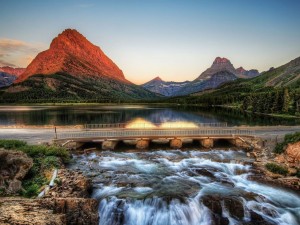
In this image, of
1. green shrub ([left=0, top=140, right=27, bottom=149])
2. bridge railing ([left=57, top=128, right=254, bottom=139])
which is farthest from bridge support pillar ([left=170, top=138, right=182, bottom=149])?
green shrub ([left=0, top=140, right=27, bottom=149])

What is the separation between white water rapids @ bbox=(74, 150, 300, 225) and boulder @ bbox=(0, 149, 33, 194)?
270 inches

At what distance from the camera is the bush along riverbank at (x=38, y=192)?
12.5 m

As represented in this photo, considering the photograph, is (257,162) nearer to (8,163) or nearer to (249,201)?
(249,201)

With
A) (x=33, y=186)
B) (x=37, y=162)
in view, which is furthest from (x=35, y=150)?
(x=33, y=186)

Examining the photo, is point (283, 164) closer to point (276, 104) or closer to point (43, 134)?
point (43, 134)

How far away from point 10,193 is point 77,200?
18.0ft

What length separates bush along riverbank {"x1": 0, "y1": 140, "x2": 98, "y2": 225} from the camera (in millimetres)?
12500

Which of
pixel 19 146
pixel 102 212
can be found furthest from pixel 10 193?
pixel 19 146

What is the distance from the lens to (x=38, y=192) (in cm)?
1908

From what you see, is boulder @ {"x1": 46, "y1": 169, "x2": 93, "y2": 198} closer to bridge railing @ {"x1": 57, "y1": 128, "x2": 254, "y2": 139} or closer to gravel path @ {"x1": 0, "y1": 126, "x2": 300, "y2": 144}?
gravel path @ {"x1": 0, "y1": 126, "x2": 300, "y2": 144}

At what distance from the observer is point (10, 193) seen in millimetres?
18141

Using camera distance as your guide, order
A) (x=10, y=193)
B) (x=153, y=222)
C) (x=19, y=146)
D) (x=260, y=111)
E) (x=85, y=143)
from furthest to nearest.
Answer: (x=260, y=111) < (x=85, y=143) < (x=19, y=146) < (x=153, y=222) < (x=10, y=193)

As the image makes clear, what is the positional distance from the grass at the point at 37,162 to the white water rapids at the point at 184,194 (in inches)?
127

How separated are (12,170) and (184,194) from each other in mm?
15677
